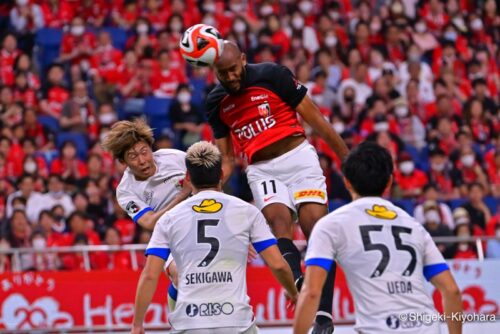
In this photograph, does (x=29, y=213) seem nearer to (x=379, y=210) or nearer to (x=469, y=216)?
(x=469, y=216)

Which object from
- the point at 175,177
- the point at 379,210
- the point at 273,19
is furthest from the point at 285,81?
the point at 273,19

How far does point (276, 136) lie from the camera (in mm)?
8922

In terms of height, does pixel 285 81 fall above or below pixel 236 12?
below

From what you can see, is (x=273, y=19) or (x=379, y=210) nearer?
(x=379, y=210)

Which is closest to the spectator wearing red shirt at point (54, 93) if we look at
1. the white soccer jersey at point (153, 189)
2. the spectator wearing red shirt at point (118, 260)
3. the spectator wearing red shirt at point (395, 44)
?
the spectator wearing red shirt at point (118, 260)

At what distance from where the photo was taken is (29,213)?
15414 millimetres

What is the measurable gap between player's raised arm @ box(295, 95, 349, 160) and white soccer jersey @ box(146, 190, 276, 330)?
159cm

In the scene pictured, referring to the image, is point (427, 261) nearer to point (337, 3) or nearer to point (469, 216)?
point (469, 216)

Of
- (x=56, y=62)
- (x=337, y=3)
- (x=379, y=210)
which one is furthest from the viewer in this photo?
(x=337, y=3)

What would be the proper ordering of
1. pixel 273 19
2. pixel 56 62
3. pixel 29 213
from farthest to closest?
pixel 273 19, pixel 56 62, pixel 29 213

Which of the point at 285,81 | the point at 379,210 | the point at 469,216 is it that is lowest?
the point at 469,216

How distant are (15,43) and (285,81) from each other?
Result: 1082 centimetres

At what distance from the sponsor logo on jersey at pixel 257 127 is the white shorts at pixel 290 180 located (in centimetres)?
25

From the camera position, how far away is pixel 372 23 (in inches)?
829
